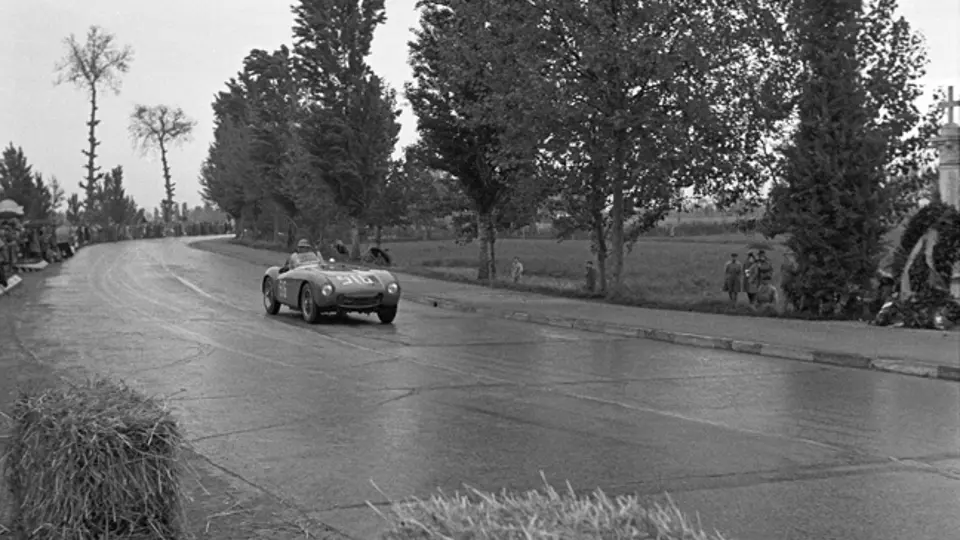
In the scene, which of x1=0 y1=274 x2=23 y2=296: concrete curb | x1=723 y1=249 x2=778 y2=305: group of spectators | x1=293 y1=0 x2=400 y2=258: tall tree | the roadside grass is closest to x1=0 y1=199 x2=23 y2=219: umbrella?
Answer: x1=0 y1=274 x2=23 y2=296: concrete curb

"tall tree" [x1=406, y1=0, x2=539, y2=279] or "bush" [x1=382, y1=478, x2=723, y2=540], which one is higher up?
"tall tree" [x1=406, y1=0, x2=539, y2=279]

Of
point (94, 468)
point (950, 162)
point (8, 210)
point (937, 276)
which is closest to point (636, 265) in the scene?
point (8, 210)

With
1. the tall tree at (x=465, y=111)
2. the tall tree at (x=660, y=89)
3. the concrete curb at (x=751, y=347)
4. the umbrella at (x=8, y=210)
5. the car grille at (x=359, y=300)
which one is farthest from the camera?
the umbrella at (x=8, y=210)

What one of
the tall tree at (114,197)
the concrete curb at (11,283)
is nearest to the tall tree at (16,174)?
the tall tree at (114,197)

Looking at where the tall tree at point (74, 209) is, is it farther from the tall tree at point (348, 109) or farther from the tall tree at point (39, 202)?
the tall tree at point (348, 109)

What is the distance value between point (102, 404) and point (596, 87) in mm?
19168

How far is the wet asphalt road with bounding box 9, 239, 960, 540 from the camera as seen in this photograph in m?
6.43

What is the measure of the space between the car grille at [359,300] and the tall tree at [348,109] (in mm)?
28961

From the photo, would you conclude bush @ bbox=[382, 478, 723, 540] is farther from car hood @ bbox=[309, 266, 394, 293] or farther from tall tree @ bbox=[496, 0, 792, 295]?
tall tree @ bbox=[496, 0, 792, 295]

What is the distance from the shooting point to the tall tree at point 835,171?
1902 cm

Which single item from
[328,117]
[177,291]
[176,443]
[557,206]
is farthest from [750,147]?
[328,117]

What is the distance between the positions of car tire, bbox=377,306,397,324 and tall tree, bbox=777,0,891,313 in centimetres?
789

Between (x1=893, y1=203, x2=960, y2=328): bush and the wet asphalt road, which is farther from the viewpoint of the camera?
(x1=893, y1=203, x2=960, y2=328): bush

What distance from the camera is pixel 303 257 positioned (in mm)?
20297
